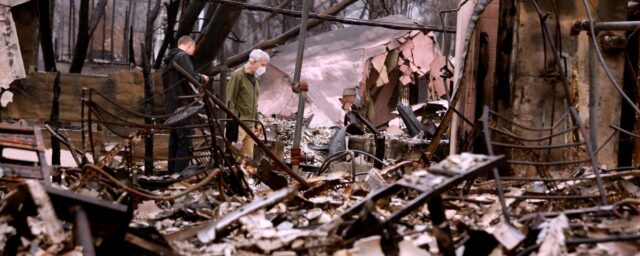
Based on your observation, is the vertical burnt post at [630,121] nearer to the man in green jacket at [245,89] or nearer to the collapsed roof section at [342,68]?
the man in green jacket at [245,89]

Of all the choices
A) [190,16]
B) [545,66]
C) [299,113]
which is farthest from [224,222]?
[190,16]

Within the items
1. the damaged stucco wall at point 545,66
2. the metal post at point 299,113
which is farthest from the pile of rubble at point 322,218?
the metal post at point 299,113

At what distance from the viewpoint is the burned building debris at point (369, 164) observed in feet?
8.91

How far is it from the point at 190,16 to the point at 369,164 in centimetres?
452

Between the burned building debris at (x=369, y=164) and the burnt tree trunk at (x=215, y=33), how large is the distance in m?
0.03

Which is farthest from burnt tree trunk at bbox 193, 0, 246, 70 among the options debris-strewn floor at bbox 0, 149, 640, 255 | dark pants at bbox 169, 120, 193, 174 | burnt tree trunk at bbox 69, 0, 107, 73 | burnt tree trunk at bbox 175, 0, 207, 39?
debris-strewn floor at bbox 0, 149, 640, 255

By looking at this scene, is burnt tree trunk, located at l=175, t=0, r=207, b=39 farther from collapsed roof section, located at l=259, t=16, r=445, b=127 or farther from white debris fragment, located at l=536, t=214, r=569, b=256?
white debris fragment, located at l=536, t=214, r=569, b=256

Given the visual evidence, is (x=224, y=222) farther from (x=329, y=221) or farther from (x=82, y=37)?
(x=82, y=37)

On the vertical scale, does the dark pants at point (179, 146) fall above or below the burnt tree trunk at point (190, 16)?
below

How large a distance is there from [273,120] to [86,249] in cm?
1193

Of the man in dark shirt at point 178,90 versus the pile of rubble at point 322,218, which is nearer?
the pile of rubble at point 322,218

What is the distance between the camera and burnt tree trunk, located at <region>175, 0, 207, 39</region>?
1115 centimetres

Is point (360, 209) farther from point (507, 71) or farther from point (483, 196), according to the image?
point (507, 71)

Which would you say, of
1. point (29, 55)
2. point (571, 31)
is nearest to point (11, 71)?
point (29, 55)
